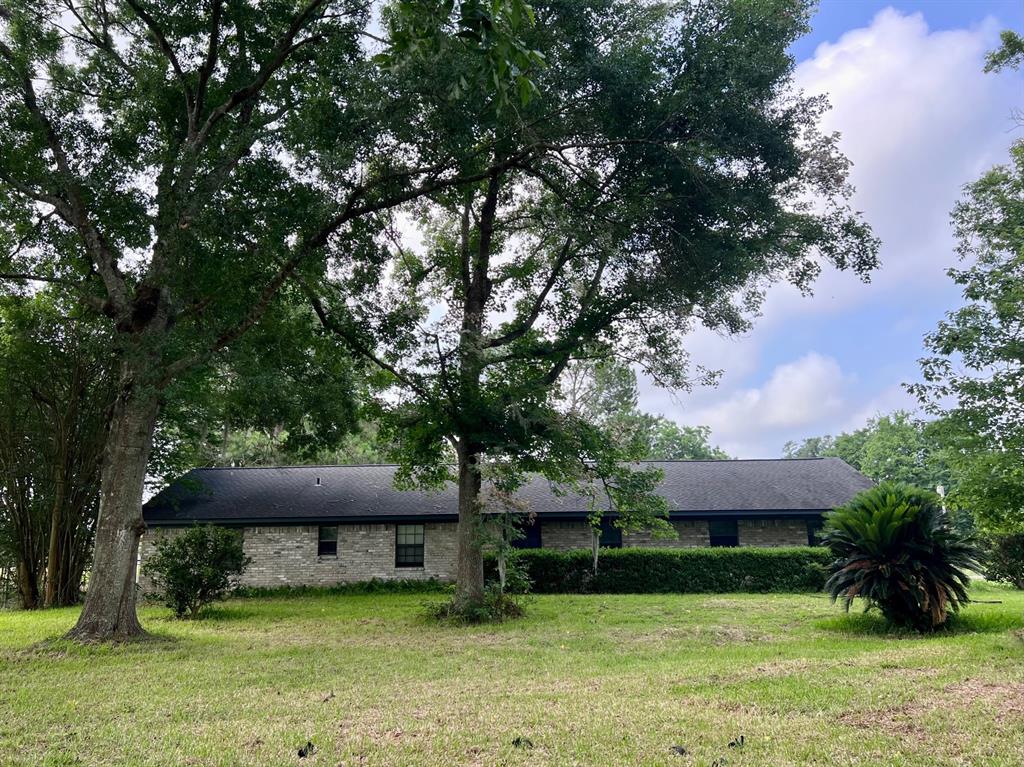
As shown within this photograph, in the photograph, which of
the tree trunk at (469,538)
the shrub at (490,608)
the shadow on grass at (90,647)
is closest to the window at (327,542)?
the shrub at (490,608)

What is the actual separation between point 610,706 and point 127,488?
8.68 meters

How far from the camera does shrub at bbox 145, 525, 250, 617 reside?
13.8m

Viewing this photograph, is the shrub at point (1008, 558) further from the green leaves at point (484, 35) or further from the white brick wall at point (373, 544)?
the green leaves at point (484, 35)

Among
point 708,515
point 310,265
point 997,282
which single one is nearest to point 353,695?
point 310,265

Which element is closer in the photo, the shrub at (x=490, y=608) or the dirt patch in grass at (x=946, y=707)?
the dirt patch in grass at (x=946, y=707)

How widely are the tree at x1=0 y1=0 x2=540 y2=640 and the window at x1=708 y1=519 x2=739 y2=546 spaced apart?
13.7 m

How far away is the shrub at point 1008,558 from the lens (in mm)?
16859

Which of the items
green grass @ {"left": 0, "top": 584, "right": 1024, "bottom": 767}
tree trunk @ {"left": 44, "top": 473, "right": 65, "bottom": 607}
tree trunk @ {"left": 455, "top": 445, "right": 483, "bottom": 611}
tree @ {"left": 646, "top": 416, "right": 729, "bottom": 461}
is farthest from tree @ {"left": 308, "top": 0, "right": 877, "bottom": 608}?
tree @ {"left": 646, "top": 416, "right": 729, "bottom": 461}

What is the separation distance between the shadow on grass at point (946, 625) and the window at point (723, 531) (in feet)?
32.5

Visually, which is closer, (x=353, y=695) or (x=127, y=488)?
(x=353, y=695)

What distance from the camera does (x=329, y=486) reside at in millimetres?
22844

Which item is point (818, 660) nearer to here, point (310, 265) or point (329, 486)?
point (310, 265)

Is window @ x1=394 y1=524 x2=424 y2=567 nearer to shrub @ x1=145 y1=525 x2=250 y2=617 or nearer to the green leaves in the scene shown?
shrub @ x1=145 y1=525 x2=250 y2=617

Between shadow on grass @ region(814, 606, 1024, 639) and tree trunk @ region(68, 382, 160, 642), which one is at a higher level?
tree trunk @ region(68, 382, 160, 642)
